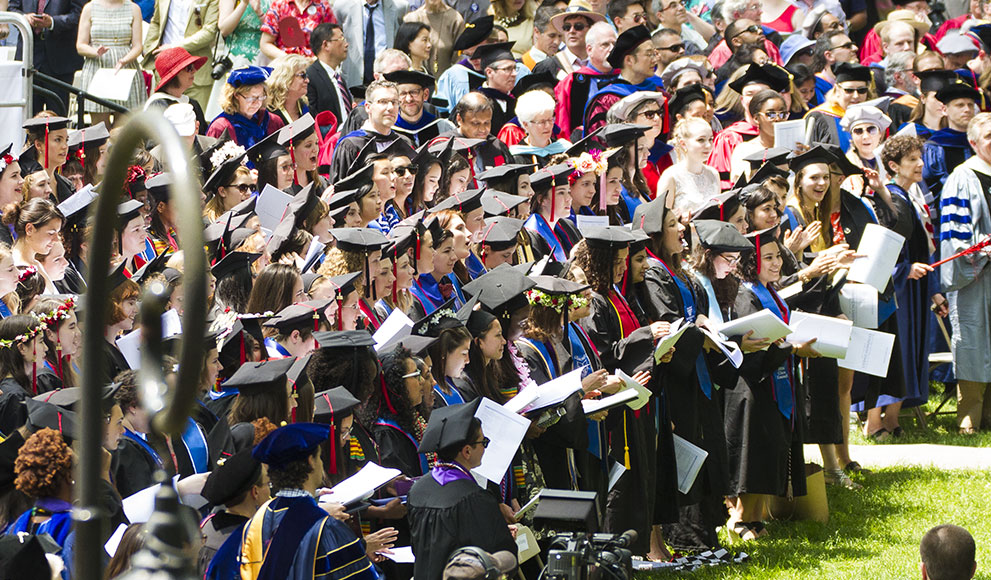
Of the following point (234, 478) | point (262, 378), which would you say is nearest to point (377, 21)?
point (262, 378)

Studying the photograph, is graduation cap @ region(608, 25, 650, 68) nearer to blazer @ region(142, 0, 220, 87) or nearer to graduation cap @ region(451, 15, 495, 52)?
graduation cap @ region(451, 15, 495, 52)

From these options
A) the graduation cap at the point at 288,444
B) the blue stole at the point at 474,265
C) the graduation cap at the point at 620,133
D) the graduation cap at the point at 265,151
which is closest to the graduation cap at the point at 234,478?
the graduation cap at the point at 288,444

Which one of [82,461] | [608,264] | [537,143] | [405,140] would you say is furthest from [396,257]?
[82,461]

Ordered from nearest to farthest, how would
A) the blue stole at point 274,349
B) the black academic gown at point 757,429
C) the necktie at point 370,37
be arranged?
the blue stole at point 274,349
the black academic gown at point 757,429
the necktie at point 370,37

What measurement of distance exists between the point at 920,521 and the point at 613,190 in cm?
312

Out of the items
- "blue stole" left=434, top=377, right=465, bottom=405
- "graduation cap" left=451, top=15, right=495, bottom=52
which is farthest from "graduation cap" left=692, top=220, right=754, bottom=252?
"graduation cap" left=451, top=15, right=495, bottom=52

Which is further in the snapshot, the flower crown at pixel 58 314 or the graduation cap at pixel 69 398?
the flower crown at pixel 58 314

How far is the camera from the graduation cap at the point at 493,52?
12.5 m

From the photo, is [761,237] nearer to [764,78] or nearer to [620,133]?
[620,133]

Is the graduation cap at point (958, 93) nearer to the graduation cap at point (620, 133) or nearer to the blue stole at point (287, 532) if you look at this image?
the graduation cap at point (620, 133)

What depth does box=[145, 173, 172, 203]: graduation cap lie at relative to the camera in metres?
8.55

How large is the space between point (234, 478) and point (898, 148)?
8.11 m

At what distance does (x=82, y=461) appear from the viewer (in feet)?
5.45

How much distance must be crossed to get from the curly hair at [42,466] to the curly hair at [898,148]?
27.9 feet
